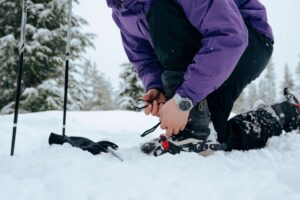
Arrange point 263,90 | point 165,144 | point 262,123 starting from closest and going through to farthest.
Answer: point 165,144 < point 262,123 < point 263,90

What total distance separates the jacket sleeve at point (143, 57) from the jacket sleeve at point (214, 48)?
66 cm

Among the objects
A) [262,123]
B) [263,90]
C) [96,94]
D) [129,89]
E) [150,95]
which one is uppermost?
[150,95]

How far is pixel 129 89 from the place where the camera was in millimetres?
17594

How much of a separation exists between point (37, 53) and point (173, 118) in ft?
34.2

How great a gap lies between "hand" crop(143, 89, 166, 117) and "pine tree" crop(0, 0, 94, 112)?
9053 millimetres

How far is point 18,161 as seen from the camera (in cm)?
160

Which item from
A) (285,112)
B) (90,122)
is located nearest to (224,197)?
(285,112)

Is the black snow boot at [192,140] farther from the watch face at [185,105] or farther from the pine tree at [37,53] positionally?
the pine tree at [37,53]

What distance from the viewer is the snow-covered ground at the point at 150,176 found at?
121 cm

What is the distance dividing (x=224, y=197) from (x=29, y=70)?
11111mm

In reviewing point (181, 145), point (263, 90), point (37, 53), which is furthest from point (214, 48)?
point (263, 90)

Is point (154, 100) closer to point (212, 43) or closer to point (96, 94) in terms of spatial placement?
point (212, 43)

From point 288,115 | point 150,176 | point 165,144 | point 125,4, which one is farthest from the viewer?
point 288,115

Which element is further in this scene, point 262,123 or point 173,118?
point 262,123
